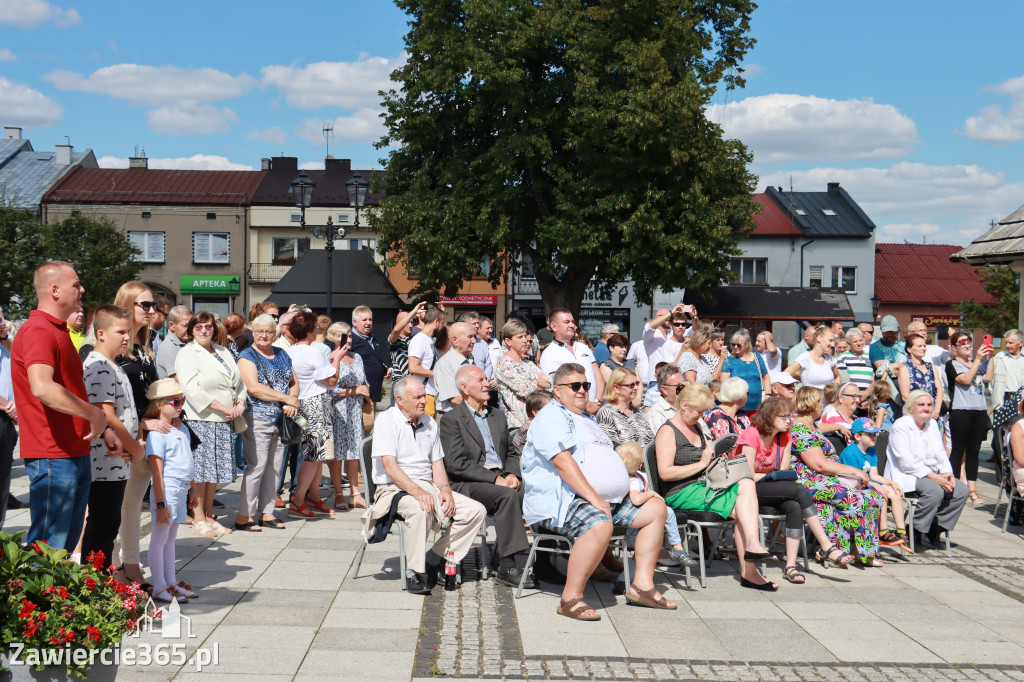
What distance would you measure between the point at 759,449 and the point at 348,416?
4322 millimetres

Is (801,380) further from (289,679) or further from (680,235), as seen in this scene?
(680,235)

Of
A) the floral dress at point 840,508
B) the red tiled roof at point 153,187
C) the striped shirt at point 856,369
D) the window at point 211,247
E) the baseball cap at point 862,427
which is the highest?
the red tiled roof at point 153,187

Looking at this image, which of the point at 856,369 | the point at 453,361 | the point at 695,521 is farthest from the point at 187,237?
the point at 695,521

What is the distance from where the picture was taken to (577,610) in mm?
6074

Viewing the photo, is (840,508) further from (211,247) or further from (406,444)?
(211,247)

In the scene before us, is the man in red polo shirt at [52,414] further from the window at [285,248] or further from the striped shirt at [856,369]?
the window at [285,248]

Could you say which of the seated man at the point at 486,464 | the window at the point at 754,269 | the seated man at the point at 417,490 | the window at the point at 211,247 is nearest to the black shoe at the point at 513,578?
the seated man at the point at 486,464

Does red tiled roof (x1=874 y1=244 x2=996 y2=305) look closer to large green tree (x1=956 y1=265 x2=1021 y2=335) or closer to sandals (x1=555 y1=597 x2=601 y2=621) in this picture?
large green tree (x1=956 y1=265 x2=1021 y2=335)

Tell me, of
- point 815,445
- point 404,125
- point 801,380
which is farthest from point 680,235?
point 815,445

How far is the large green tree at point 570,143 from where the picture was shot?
2484 cm

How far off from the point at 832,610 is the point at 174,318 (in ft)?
20.1

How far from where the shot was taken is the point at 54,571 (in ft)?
12.6

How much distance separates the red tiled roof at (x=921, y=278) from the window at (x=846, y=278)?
5.27 m

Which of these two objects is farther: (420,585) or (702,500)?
(702,500)
